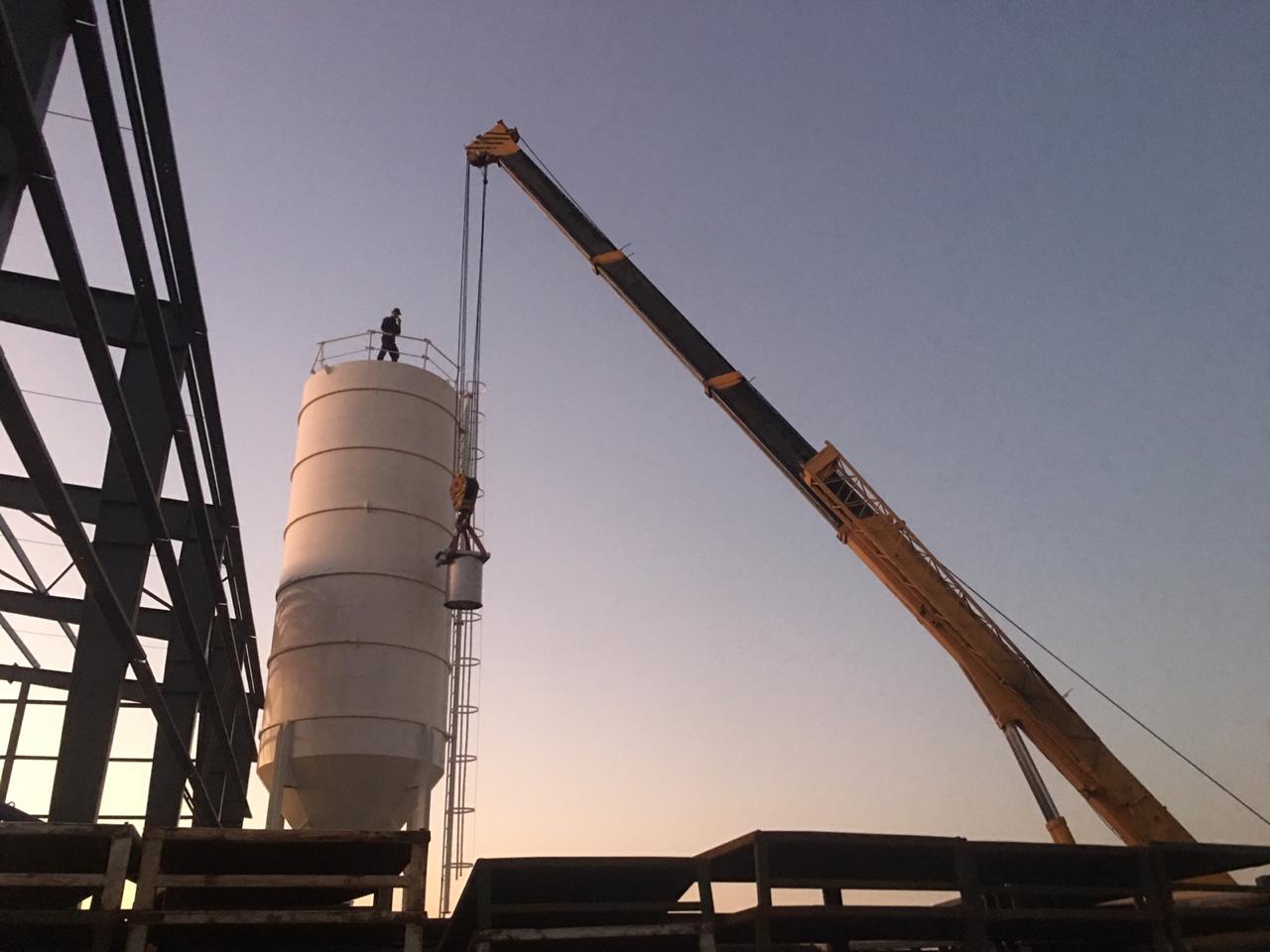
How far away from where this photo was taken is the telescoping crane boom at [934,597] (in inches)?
684

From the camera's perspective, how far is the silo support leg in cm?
1680

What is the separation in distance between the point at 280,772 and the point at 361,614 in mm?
2665

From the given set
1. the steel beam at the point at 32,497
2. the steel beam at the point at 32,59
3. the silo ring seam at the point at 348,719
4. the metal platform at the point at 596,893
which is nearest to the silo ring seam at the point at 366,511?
the silo ring seam at the point at 348,719

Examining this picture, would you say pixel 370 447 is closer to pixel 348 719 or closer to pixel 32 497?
pixel 348 719

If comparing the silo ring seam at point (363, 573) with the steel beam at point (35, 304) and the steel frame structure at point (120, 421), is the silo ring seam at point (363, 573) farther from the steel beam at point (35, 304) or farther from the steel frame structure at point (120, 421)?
the steel beam at point (35, 304)

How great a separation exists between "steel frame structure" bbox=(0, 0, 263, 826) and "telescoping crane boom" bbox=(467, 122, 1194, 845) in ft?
31.3

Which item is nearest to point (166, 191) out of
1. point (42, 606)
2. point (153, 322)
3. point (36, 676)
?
point (153, 322)

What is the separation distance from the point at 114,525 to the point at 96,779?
2.57 metres

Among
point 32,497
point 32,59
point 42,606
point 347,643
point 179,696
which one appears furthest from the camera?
point 347,643

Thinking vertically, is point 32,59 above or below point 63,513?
above

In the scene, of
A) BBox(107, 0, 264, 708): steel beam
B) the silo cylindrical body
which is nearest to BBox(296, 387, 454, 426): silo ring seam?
the silo cylindrical body

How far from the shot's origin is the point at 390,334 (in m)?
20.9

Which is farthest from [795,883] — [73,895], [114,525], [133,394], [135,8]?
[135,8]

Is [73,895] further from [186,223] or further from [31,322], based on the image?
[186,223]
